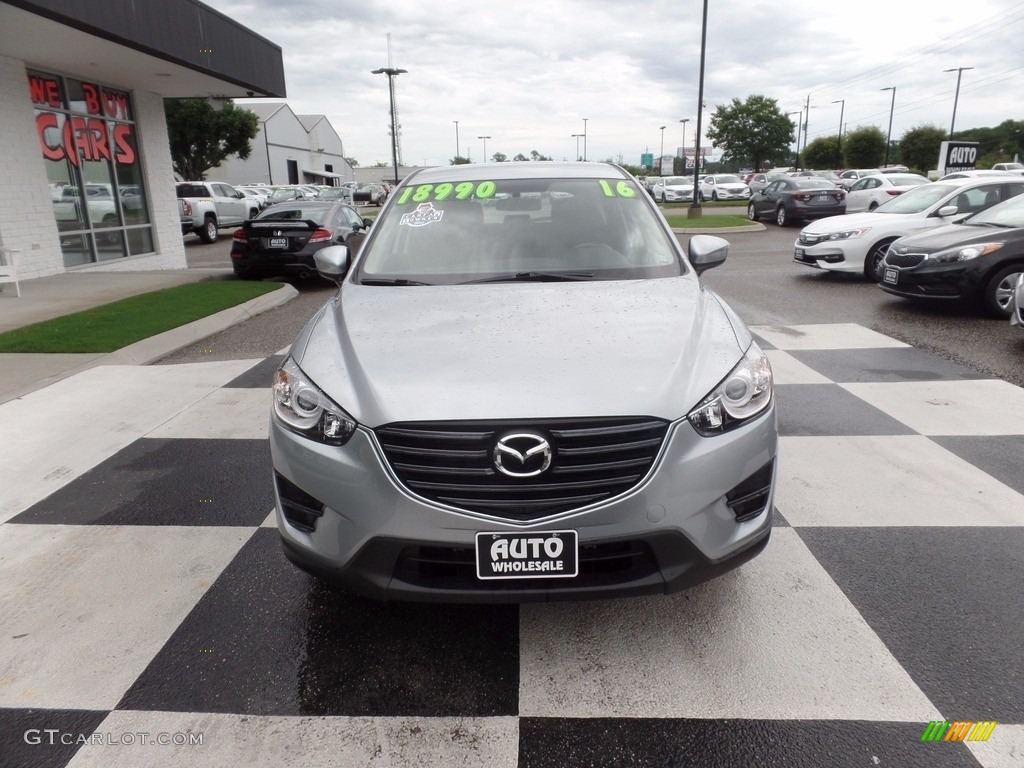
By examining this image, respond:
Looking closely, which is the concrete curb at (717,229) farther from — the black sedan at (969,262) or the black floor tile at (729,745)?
the black floor tile at (729,745)

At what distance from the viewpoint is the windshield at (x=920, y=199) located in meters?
11.0

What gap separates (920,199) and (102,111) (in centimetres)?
1508

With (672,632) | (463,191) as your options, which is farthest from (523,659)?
(463,191)

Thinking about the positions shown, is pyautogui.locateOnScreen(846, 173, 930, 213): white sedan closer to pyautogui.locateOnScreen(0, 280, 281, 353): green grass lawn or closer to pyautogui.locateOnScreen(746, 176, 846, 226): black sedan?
pyautogui.locateOnScreen(746, 176, 846, 226): black sedan

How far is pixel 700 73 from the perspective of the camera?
24625 millimetres

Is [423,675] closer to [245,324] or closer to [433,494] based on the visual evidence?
[433,494]

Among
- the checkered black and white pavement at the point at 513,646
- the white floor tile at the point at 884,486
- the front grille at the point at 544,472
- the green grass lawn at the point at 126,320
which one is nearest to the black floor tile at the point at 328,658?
the checkered black and white pavement at the point at 513,646

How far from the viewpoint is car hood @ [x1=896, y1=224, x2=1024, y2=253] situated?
8.13 metres

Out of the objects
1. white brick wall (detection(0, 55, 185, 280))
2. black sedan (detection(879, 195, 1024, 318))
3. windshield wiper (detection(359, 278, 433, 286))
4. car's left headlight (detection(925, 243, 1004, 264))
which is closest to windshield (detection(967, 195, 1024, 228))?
black sedan (detection(879, 195, 1024, 318))

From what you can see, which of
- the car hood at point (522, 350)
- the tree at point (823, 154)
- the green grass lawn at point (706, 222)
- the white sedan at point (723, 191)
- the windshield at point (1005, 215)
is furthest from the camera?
the tree at point (823, 154)

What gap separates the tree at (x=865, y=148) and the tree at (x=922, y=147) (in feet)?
6.07

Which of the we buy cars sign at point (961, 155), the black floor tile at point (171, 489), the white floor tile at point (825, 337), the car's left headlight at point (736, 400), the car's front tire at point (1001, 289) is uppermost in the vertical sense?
the we buy cars sign at point (961, 155)

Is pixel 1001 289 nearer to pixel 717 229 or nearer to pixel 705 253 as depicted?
pixel 705 253

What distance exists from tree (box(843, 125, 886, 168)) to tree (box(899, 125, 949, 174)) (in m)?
1.85
